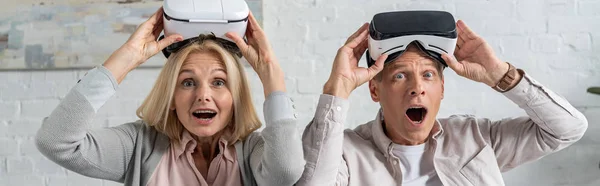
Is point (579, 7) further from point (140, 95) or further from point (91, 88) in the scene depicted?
point (91, 88)

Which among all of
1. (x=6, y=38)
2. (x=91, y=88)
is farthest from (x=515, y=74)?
(x=6, y=38)

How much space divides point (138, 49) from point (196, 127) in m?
0.25

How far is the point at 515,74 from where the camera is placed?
1871 mm

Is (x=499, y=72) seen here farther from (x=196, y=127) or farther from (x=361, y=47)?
(x=196, y=127)

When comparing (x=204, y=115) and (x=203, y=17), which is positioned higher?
(x=203, y=17)

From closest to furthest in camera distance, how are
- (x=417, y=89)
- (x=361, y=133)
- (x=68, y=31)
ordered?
1. (x=417, y=89)
2. (x=361, y=133)
3. (x=68, y=31)

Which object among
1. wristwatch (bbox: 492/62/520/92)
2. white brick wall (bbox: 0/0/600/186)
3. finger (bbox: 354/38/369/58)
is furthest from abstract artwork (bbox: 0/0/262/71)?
wristwatch (bbox: 492/62/520/92)

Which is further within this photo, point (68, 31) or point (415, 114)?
point (68, 31)

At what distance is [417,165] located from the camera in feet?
6.26

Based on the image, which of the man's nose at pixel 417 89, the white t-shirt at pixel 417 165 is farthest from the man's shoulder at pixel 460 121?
the man's nose at pixel 417 89

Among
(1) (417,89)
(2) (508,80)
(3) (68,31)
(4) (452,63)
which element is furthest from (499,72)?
(3) (68,31)

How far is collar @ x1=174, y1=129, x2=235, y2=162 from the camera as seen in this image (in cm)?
178

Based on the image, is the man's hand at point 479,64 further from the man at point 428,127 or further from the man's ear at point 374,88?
the man's ear at point 374,88

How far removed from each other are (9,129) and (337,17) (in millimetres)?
1307
